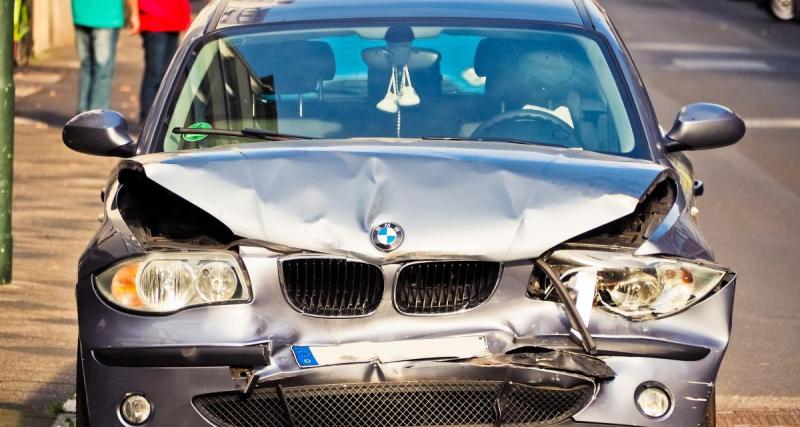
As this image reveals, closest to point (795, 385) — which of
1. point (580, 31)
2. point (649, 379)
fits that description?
point (580, 31)

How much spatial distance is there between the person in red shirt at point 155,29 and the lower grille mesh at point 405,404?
10.3 m

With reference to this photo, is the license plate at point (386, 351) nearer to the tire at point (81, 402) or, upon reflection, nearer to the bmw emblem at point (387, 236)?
the bmw emblem at point (387, 236)

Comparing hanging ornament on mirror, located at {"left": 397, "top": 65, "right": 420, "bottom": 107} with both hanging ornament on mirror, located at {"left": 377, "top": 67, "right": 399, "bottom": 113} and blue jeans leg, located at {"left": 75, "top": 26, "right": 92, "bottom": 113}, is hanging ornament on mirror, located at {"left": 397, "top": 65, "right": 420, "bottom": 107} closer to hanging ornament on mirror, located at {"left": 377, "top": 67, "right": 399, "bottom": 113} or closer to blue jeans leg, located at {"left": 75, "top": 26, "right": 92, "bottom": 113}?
hanging ornament on mirror, located at {"left": 377, "top": 67, "right": 399, "bottom": 113}

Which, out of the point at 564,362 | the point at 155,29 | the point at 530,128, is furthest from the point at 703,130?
the point at 155,29

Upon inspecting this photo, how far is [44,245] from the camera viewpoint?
10219mm

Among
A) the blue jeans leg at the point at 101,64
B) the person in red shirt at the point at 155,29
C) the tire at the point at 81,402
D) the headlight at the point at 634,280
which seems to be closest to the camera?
the headlight at the point at 634,280

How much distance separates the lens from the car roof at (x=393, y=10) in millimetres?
6176

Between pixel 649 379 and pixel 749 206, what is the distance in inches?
316

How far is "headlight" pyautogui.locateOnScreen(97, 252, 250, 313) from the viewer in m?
4.45

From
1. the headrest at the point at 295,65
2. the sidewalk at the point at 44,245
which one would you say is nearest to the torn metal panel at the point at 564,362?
the headrest at the point at 295,65

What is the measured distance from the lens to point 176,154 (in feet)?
16.1

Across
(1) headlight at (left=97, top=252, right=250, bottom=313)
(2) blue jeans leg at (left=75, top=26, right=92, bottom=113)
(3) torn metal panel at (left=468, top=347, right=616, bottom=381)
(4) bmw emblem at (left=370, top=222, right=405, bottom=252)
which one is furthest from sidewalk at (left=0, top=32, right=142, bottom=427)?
(3) torn metal panel at (left=468, top=347, right=616, bottom=381)

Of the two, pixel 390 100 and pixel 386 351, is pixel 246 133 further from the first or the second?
pixel 386 351

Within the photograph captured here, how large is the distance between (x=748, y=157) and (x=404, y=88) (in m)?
9.23
